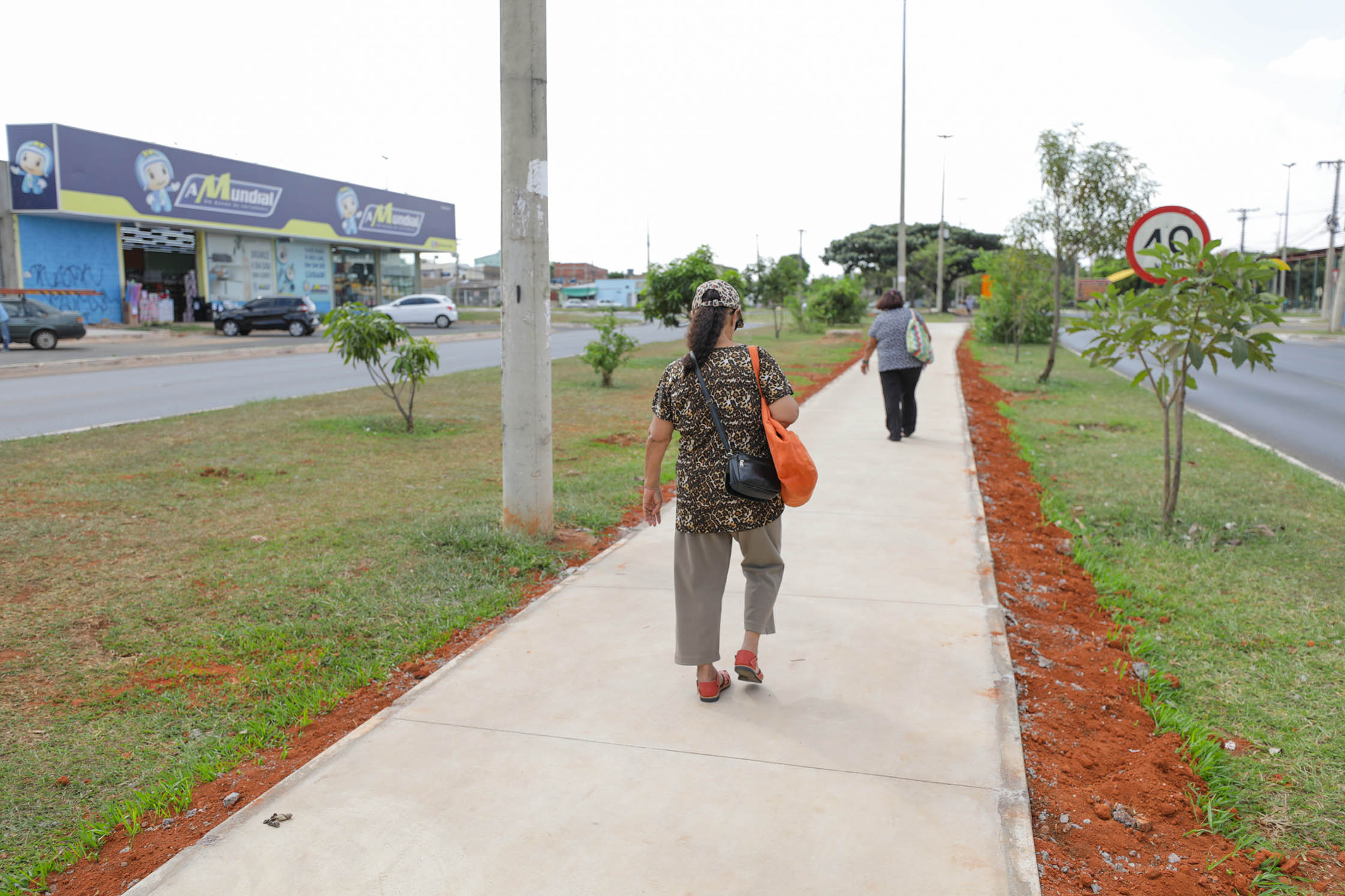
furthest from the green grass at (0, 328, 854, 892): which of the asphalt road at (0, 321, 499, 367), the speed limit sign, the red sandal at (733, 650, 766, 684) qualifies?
the asphalt road at (0, 321, 499, 367)

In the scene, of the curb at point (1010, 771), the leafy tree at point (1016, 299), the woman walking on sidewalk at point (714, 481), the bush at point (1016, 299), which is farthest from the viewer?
the bush at point (1016, 299)

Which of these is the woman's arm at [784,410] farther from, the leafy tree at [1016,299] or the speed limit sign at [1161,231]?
the leafy tree at [1016,299]

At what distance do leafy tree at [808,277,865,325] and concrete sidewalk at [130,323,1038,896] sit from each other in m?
37.4

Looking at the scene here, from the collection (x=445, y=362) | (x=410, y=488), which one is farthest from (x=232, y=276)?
(x=410, y=488)

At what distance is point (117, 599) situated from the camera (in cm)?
518

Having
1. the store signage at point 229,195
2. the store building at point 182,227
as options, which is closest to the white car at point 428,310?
the store building at point 182,227

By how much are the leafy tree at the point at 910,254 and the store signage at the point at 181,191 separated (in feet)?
113

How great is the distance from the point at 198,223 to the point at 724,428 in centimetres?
3680

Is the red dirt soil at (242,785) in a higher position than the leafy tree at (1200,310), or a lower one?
lower

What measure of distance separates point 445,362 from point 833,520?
1824 centimetres

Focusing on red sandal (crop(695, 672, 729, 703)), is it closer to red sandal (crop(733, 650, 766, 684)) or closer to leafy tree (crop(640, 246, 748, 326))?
red sandal (crop(733, 650, 766, 684))

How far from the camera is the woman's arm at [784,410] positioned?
3.77m

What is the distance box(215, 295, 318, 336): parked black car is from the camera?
34156mm

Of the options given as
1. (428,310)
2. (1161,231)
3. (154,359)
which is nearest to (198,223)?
(428,310)
